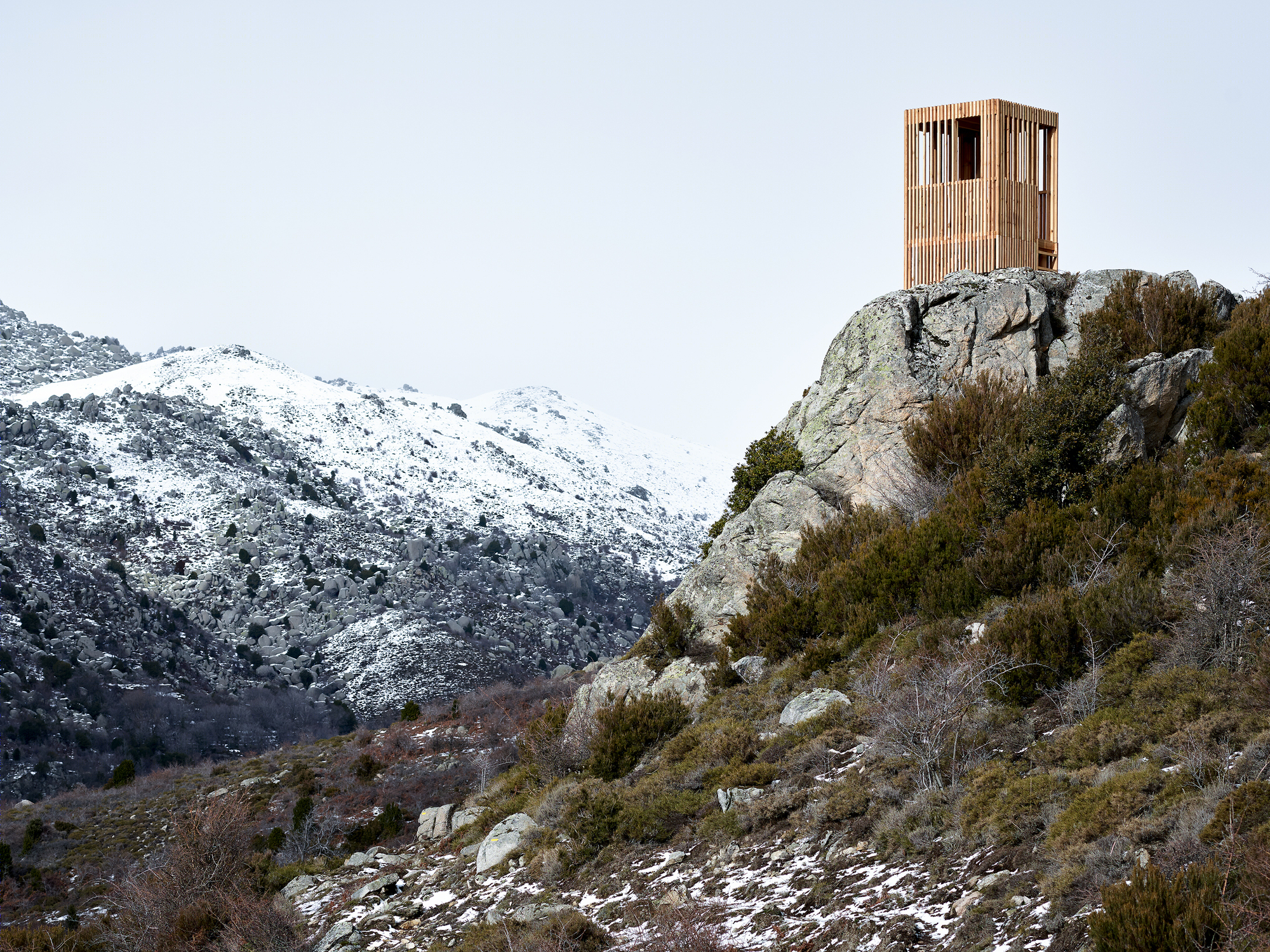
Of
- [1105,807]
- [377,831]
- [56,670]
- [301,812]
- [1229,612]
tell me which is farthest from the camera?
[56,670]

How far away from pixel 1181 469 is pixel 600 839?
772 centimetres

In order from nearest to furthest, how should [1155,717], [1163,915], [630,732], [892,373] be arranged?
[1163,915]
[1155,717]
[630,732]
[892,373]

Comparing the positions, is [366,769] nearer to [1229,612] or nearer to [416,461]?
[1229,612]

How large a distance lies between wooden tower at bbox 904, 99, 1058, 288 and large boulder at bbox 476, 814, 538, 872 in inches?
436

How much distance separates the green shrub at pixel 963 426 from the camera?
13.8 m

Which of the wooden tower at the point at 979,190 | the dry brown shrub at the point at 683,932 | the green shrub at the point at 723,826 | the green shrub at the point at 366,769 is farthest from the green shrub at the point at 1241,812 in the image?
the green shrub at the point at 366,769

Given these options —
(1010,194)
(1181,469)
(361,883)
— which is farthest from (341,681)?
(1181,469)

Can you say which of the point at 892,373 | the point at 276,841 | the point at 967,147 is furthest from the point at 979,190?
the point at 276,841

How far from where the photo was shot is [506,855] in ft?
38.5

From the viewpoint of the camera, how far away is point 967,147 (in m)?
17.7

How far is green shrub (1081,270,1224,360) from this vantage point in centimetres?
1441

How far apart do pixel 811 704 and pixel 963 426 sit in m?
5.14

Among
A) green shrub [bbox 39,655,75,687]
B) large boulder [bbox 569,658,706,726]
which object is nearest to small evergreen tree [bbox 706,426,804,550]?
large boulder [bbox 569,658,706,726]

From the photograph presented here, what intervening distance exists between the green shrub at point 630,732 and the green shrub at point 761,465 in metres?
4.18
